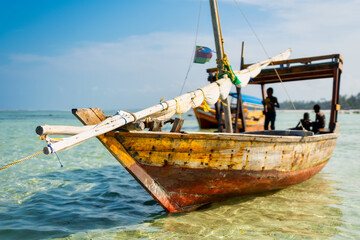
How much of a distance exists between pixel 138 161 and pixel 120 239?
1136mm

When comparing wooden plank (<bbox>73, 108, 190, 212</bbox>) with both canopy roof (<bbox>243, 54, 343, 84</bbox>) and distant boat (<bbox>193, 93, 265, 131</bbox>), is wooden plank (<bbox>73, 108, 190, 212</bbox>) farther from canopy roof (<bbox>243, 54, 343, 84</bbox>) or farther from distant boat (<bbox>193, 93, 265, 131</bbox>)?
distant boat (<bbox>193, 93, 265, 131</bbox>)

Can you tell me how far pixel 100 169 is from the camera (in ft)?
30.7

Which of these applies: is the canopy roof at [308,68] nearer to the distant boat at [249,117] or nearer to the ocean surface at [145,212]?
the ocean surface at [145,212]

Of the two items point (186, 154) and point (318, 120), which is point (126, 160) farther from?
point (318, 120)

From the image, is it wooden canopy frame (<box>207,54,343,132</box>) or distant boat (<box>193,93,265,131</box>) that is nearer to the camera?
wooden canopy frame (<box>207,54,343,132</box>)

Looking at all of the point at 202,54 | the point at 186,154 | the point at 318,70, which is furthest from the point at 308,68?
the point at 186,154

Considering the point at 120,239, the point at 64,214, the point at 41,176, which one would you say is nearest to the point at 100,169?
the point at 41,176

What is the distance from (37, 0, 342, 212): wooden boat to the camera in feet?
14.0

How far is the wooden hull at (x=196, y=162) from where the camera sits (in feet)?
14.6

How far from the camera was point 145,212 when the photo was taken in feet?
17.5

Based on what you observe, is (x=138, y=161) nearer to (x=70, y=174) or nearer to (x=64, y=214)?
(x=64, y=214)

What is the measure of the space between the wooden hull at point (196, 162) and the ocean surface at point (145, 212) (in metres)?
0.36

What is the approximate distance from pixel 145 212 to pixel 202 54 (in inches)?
188

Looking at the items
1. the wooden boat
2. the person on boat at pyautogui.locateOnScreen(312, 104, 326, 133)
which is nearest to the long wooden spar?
the wooden boat
